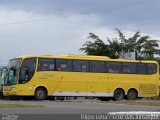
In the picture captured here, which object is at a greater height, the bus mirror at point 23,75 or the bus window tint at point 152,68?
the bus window tint at point 152,68

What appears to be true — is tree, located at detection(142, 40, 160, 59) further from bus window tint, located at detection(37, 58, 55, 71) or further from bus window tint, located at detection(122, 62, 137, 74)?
bus window tint, located at detection(37, 58, 55, 71)

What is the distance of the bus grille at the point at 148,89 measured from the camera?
37.7 m

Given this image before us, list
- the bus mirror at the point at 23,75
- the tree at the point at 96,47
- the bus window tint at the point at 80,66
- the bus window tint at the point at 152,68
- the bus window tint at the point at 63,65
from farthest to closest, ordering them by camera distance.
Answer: the tree at the point at 96,47 → the bus window tint at the point at 152,68 → the bus window tint at the point at 80,66 → the bus window tint at the point at 63,65 → the bus mirror at the point at 23,75

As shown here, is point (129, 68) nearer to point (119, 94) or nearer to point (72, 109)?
point (119, 94)

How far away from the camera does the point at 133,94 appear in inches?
1474

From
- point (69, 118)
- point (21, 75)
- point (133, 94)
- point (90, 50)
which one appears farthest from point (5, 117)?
point (90, 50)

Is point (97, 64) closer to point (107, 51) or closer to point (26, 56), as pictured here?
point (26, 56)

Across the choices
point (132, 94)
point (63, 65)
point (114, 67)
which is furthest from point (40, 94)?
point (132, 94)

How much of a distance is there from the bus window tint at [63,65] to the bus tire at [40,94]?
1.77 metres

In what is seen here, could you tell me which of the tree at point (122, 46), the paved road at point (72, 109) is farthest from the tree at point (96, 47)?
the paved road at point (72, 109)

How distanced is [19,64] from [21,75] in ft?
2.42

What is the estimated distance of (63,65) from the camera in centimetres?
3453

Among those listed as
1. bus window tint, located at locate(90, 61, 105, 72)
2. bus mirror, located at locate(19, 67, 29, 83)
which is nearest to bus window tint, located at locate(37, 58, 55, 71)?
bus mirror, located at locate(19, 67, 29, 83)

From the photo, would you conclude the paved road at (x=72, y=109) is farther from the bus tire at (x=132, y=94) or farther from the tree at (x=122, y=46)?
the tree at (x=122, y=46)
